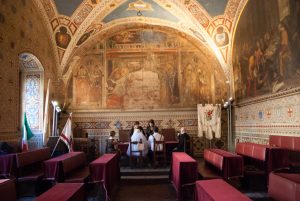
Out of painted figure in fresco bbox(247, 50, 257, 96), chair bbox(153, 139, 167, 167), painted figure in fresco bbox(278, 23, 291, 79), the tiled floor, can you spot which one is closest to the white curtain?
painted figure in fresco bbox(247, 50, 257, 96)

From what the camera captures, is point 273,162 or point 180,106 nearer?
point 273,162

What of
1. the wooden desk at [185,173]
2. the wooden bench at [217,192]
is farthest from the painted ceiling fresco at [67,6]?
the wooden bench at [217,192]

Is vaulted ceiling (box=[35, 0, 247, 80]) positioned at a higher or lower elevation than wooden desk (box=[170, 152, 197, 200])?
higher

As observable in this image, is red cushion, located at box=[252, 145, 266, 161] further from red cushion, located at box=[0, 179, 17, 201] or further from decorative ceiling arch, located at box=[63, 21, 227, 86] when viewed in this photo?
decorative ceiling arch, located at box=[63, 21, 227, 86]

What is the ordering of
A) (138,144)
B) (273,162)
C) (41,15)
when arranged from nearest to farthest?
(273,162) → (138,144) → (41,15)

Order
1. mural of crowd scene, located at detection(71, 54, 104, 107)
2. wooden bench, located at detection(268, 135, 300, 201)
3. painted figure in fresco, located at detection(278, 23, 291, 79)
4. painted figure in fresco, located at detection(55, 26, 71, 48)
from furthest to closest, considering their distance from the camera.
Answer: mural of crowd scene, located at detection(71, 54, 104, 107) → painted figure in fresco, located at detection(55, 26, 71, 48) → painted figure in fresco, located at detection(278, 23, 291, 79) → wooden bench, located at detection(268, 135, 300, 201)

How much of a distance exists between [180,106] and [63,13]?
726 cm

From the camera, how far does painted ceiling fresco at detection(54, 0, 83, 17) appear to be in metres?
12.2

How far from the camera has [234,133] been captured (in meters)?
14.0

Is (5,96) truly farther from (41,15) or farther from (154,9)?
(154,9)

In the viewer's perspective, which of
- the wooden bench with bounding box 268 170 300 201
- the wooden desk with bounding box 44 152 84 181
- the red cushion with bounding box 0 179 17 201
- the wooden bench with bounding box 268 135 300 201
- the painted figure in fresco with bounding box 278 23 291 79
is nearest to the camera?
the wooden bench with bounding box 268 170 300 201

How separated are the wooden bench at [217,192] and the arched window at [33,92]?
9053 mm

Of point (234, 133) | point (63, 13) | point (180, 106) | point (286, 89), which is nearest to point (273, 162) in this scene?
point (286, 89)

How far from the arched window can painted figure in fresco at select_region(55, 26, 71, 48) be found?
2.05 m
